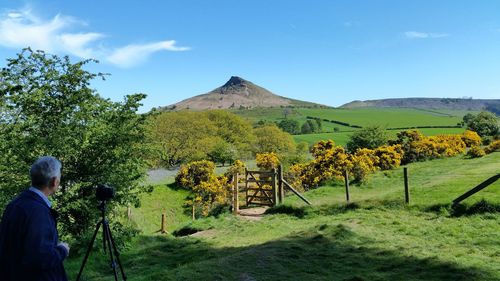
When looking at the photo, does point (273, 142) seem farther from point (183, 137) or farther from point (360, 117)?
point (360, 117)

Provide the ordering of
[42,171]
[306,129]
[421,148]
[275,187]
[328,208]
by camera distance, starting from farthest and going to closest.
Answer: [306,129]
[421,148]
[275,187]
[328,208]
[42,171]

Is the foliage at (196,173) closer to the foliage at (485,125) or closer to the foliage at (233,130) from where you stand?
the foliage at (233,130)

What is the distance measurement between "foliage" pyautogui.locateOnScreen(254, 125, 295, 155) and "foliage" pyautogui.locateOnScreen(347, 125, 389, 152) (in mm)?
19939

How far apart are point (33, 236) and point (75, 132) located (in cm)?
1038

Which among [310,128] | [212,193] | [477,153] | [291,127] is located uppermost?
[291,127]

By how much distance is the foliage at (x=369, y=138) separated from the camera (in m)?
36.8

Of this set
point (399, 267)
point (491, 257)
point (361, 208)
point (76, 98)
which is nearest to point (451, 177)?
point (361, 208)

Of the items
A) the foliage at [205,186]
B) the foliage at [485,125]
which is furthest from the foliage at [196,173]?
the foliage at [485,125]

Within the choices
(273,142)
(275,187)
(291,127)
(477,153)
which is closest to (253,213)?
(275,187)

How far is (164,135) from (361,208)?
147 ft

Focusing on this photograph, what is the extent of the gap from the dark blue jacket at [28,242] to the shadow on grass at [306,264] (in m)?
5.15

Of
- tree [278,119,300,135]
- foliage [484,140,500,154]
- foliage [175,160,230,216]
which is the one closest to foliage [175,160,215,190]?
foliage [175,160,230,216]

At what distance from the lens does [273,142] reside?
60.7 m

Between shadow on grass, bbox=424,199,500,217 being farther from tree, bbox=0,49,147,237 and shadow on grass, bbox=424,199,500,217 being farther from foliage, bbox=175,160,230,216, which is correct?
foliage, bbox=175,160,230,216
